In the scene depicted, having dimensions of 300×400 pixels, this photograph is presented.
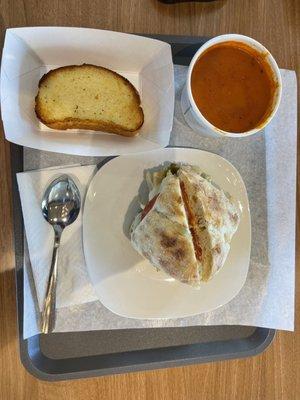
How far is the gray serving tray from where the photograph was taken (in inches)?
35.3

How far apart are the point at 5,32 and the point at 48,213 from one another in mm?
407

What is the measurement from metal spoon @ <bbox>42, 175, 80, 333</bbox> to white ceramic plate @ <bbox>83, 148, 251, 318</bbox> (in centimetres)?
4

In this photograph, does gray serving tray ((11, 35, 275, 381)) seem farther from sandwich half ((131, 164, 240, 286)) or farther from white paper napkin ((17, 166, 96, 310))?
sandwich half ((131, 164, 240, 286))

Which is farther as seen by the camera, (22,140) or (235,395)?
(235,395)

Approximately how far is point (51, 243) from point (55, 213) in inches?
2.7

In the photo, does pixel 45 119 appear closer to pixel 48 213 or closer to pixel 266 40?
pixel 48 213

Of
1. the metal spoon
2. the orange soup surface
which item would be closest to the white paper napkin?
the metal spoon

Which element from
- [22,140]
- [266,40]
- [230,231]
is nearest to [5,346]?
[22,140]

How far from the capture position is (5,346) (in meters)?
0.89

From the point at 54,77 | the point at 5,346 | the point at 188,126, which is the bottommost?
the point at 5,346

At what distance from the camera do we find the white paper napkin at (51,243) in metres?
0.87

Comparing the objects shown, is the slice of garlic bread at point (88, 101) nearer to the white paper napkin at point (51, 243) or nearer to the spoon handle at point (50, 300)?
the white paper napkin at point (51, 243)

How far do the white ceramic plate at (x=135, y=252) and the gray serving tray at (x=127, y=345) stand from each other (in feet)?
0.27

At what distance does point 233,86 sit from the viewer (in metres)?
0.85
